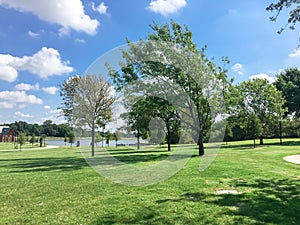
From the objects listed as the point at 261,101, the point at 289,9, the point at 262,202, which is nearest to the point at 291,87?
the point at 261,101

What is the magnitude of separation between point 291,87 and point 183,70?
2687cm

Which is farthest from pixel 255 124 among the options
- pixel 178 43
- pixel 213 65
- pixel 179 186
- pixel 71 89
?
pixel 179 186

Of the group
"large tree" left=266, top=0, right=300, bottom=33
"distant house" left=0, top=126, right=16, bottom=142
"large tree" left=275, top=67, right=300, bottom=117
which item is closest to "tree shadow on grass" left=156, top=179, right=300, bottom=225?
"large tree" left=266, top=0, right=300, bottom=33

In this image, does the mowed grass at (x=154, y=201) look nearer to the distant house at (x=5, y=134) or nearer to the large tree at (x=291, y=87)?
the large tree at (x=291, y=87)

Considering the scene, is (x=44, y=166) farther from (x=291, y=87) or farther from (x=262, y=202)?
(x=291, y=87)

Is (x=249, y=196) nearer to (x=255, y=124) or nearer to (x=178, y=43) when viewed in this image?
(x=178, y=43)

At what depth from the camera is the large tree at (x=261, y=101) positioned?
94.4ft

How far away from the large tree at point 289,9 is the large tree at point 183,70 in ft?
26.3

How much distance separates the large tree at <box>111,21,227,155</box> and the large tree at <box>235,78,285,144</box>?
13961 millimetres

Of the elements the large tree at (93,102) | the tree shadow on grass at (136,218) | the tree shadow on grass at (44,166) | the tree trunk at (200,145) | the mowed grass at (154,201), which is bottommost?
the tree shadow on grass at (44,166)

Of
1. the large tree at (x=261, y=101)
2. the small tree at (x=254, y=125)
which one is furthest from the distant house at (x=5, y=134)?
the small tree at (x=254, y=125)

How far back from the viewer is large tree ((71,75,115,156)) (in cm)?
1667

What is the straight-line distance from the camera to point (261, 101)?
96.8 feet

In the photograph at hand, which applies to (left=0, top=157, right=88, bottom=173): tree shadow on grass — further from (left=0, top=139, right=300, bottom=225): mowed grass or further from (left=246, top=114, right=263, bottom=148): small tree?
(left=246, top=114, right=263, bottom=148): small tree
